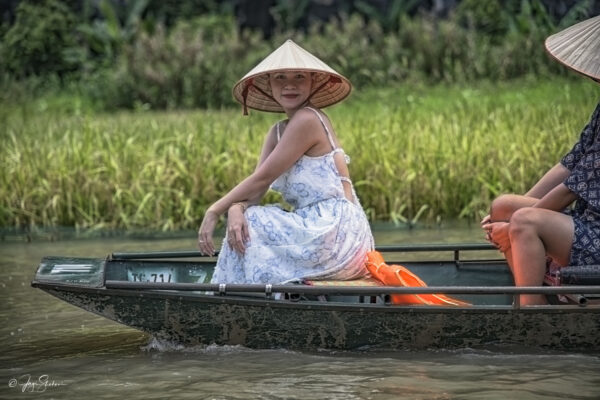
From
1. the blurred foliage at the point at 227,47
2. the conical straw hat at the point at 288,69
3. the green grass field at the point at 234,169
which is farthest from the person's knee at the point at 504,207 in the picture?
the blurred foliage at the point at 227,47

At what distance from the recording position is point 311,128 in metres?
5.96

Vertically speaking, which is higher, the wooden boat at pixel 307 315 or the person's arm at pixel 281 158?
the person's arm at pixel 281 158

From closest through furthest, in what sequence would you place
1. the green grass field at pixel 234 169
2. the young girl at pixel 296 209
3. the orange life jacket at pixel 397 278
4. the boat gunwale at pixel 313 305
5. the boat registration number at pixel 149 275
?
1. the boat gunwale at pixel 313 305
2. the orange life jacket at pixel 397 278
3. the young girl at pixel 296 209
4. the boat registration number at pixel 149 275
5. the green grass field at pixel 234 169

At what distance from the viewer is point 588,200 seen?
559 cm

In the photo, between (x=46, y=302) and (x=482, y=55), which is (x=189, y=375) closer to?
(x=46, y=302)

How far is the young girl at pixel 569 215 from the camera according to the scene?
18.2 feet

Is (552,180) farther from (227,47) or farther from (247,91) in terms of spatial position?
(227,47)

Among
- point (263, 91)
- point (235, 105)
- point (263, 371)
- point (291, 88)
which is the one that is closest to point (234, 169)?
point (263, 91)

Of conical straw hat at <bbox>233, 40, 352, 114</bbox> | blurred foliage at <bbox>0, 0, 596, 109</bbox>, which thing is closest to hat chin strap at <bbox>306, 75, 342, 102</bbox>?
conical straw hat at <bbox>233, 40, 352, 114</bbox>

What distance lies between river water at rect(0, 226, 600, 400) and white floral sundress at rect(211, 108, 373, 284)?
1.29 ft

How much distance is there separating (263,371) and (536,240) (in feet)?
4.51

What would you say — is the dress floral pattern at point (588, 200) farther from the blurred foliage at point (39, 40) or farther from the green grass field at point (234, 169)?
the blurred foliage at point (39, 40)

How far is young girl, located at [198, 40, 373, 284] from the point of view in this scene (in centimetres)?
592

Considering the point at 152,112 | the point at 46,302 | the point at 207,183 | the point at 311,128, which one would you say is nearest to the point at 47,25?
the point at 152,112
